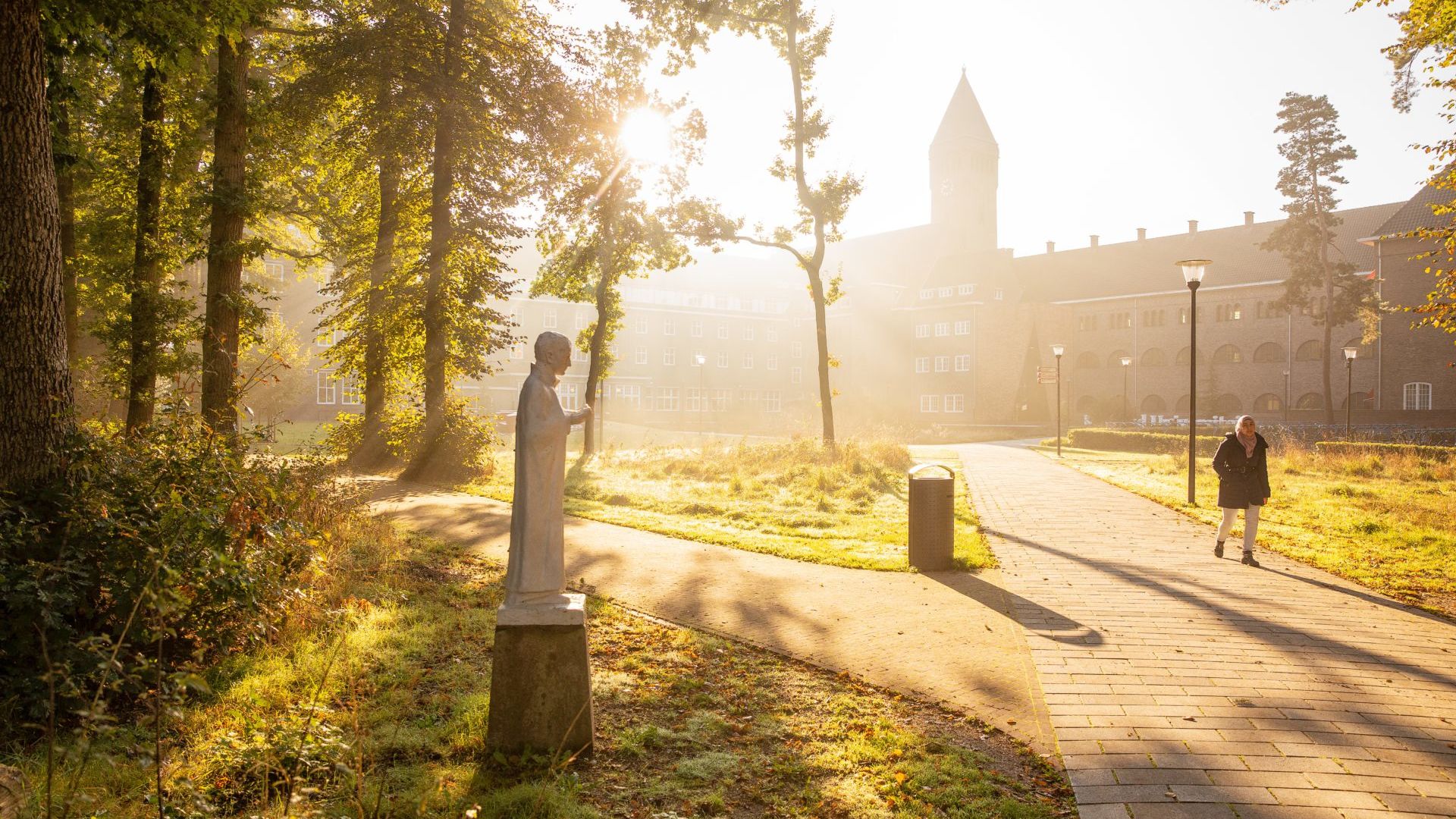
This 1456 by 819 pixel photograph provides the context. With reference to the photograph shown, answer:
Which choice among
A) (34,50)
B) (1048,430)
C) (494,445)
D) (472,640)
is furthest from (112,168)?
(1048,430)

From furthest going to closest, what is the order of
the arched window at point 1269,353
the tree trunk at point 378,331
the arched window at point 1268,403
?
the arched window at point 1269,353, the arched window at point 1268,403, the tree trunk at point 378,331

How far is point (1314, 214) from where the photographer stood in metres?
40.0

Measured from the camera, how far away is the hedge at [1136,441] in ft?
88.2

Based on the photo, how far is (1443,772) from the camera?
14.2 feet

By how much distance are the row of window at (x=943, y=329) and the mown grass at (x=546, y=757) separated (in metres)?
57.5

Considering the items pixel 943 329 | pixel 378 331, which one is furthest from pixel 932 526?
pixel 943 329

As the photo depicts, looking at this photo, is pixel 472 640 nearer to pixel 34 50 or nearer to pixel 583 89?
pixel 34 50

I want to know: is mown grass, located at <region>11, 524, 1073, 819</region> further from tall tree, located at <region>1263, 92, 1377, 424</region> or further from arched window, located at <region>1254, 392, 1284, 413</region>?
arched window, located at <region>1254, 392, 1284, 413</region>

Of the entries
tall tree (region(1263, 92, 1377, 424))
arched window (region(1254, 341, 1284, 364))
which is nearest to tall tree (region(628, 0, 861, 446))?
tall tree (region(1263, 92, 1377, 424))

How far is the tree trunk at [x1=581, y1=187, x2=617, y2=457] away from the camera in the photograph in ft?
80.2

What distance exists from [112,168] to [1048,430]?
46.4 metres

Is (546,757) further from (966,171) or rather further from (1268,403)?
(966,171)

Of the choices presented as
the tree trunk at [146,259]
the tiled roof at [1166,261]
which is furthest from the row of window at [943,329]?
the tree trunk at [146,259]

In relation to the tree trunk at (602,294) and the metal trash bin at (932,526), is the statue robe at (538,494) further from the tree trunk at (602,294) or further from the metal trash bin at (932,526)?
the tree trunk at (602,294)
